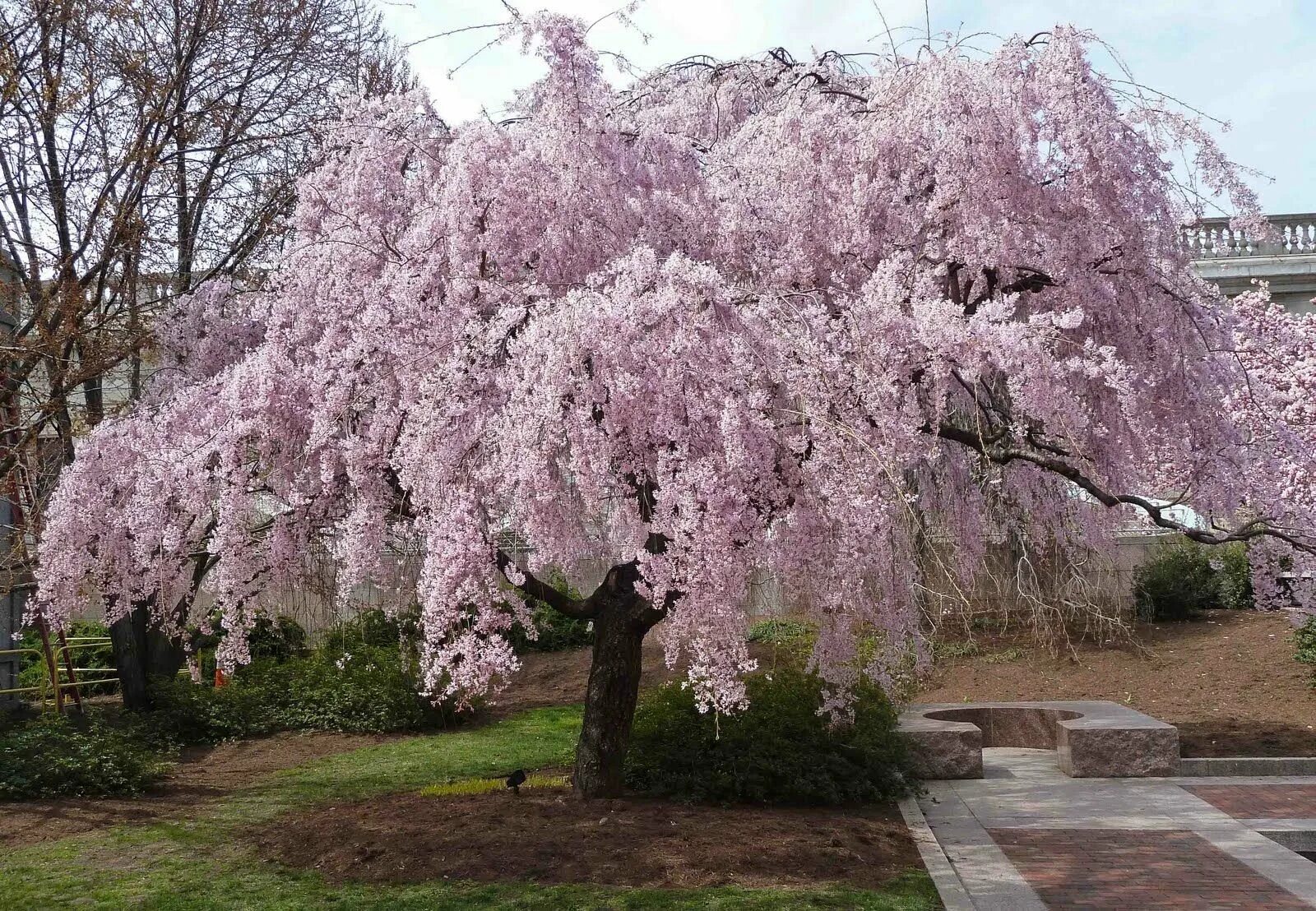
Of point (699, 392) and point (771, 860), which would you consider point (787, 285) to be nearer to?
point (699, 392)

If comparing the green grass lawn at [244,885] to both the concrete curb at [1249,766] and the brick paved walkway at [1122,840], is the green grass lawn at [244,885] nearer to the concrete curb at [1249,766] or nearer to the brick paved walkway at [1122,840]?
the brick paved walkway at [1122,840]

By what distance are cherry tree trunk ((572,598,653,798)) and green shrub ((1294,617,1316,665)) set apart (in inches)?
397

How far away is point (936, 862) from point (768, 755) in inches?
86.1

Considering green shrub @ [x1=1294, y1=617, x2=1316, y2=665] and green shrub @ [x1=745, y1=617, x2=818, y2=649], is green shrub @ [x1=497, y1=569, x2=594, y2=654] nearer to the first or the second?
green shrub @ [x1=745, y1=617, x2=818, y2=649]

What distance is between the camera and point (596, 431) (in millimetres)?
5938

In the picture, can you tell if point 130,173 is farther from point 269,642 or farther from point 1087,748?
point 1087,748

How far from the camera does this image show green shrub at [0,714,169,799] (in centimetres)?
995

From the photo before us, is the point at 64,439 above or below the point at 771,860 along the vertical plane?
above

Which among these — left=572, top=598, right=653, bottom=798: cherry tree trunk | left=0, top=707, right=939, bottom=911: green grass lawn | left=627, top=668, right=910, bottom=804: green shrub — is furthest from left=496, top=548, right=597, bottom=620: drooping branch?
left=0, top=707, right=939, bottom=911: green grass lawn

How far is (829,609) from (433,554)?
8.60 ft

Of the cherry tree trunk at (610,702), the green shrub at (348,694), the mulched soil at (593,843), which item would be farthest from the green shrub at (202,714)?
the cherry tree trunk at (610,702)

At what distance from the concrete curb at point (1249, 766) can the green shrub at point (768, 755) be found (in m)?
3.07

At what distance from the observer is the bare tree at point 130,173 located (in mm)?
10453

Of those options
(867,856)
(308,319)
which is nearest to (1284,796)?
(867,856)
